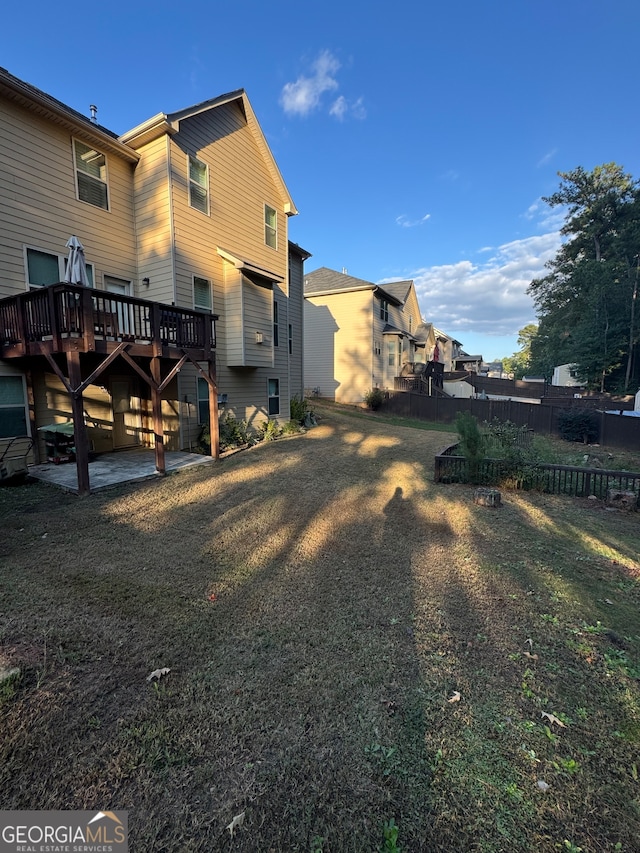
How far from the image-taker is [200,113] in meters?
10.1

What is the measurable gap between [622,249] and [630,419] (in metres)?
24.0

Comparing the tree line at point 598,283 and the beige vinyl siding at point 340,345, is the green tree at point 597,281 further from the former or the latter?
the beige vinyl siding at point 340,345

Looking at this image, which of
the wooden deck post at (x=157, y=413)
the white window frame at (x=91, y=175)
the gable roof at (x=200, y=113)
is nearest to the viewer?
the wooden deck post at (x=157, y=413)

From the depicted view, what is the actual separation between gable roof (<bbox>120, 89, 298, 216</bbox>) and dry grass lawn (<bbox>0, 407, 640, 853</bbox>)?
9.35 meters

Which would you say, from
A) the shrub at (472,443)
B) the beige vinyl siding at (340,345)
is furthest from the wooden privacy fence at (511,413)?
the shrub at (472,443)

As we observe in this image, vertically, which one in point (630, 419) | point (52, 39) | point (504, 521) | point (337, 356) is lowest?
point (504, 521)

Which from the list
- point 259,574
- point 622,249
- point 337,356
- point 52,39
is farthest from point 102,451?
point 622,249

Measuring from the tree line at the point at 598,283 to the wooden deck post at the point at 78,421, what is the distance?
2868 centimetres

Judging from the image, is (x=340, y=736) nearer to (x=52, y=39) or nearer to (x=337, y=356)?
(x=52, y=39)

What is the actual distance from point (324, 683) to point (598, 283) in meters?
30.0

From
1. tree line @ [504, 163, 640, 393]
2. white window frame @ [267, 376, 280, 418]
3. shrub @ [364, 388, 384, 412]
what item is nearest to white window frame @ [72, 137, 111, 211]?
white window frame @ [267, 376, 280, 418]

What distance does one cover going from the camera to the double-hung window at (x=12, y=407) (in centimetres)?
777

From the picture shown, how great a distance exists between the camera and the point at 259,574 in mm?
4324

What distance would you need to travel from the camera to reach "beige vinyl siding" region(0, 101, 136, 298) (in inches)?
297
